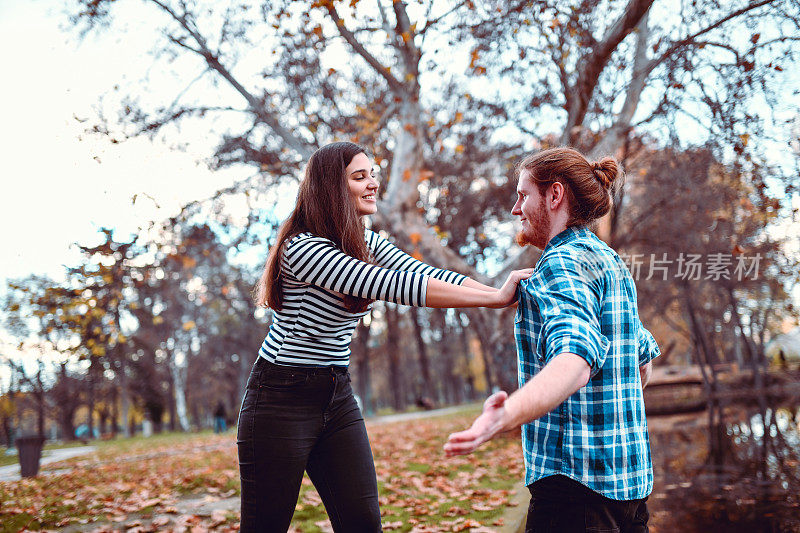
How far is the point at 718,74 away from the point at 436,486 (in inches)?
234

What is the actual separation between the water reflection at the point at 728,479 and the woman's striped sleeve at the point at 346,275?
4.33 meters

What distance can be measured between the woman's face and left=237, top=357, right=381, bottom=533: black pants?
31.0 inches

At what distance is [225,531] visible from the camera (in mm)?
5707

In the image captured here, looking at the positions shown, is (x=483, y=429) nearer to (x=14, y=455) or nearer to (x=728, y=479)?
(x=728, y=479)

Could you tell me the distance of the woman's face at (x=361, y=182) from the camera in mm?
2916

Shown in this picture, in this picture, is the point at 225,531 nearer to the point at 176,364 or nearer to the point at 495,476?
the point at 495,476

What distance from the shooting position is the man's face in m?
2.19

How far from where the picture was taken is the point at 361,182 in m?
2.94

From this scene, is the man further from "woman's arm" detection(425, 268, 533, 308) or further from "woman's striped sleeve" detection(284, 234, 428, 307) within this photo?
"woman's striped sleeve" detection(284, 234, 428, 307)

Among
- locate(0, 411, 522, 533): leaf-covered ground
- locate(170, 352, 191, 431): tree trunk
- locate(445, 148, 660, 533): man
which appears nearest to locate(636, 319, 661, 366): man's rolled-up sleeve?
locate(445, 148, 660, 533): man

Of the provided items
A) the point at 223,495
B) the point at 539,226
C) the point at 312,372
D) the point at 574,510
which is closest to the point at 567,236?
the point at 539,226

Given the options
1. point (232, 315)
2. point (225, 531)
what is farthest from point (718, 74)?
point (232, 315)

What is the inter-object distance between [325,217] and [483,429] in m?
1.60

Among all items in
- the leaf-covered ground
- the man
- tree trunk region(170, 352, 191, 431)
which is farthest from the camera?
tree trunk region(170, 352, 191, 431)
